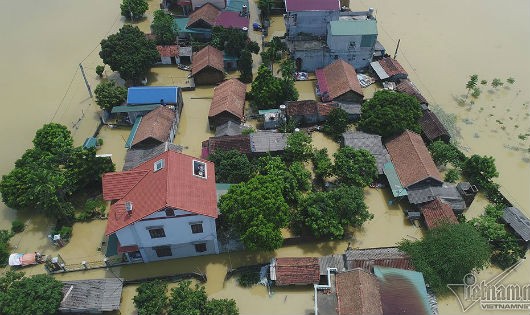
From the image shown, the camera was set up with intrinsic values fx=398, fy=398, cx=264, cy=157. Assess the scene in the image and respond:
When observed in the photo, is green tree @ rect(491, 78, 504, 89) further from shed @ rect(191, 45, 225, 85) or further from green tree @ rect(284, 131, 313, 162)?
shed @ rect(191, 45, 225, 85)

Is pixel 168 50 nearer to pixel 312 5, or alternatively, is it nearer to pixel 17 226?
pixel 312 5

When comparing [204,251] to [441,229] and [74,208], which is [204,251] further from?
[441,229]

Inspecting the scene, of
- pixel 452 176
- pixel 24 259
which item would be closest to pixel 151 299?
pixel 24 259

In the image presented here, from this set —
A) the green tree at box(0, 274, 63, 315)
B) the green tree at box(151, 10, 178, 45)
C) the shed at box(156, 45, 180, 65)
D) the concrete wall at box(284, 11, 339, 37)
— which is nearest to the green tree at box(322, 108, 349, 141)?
the concrete wall at box(284, 11, 339, 37)

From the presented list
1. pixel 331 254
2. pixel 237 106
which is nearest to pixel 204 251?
pixel 331 254

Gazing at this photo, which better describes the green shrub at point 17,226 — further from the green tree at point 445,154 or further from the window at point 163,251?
the green tree at point 445,154

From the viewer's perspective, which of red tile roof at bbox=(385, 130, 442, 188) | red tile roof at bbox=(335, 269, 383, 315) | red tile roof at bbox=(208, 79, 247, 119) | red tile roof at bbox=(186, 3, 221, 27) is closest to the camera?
red tile roof at bbox=(335, 269, 383, 315)
